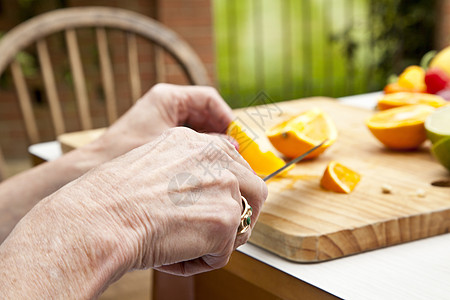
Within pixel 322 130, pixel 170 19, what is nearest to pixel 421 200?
pixel 322 130

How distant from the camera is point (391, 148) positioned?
1039 mm

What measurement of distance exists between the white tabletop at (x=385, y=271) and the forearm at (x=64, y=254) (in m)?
0.24

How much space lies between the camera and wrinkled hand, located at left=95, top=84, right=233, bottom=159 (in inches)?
37.7

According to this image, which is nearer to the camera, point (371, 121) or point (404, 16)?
point (371, 121)

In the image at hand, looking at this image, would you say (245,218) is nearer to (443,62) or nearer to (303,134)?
(303,134)

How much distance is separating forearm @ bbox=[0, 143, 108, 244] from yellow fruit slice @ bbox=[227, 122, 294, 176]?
266 mm

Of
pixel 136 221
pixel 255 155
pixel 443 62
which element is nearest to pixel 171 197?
pixel 136 221

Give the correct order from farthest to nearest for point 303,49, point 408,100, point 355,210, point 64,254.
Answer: point 303,49, point 408,100, point 355,210, point 64,254

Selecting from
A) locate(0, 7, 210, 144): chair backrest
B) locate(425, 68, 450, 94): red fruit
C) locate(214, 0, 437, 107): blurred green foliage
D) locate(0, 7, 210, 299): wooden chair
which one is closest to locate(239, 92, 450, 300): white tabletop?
locate(425, 68, 450, 94): red fruit

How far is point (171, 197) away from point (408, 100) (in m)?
0.71

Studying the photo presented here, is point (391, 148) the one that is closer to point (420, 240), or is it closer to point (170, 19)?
point (420, 240)

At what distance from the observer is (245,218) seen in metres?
0.61

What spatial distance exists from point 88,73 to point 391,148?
2491 mm

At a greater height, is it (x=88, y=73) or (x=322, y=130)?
(x=322, y=130)
